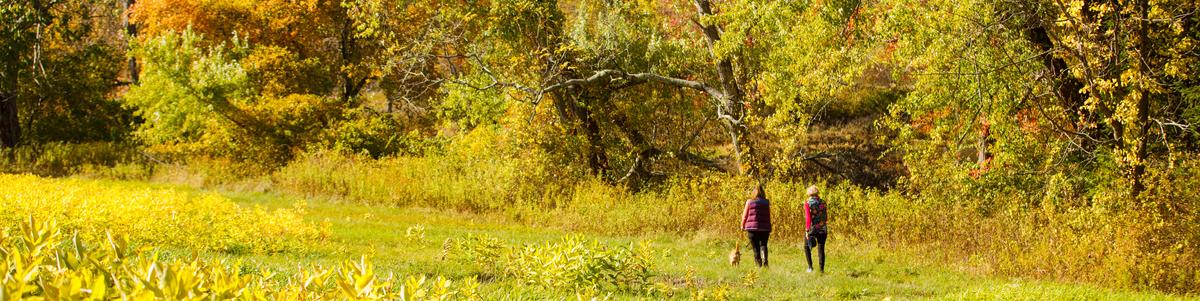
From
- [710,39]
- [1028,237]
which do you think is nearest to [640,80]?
Result: [710,39]

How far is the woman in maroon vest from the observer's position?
13.5 m

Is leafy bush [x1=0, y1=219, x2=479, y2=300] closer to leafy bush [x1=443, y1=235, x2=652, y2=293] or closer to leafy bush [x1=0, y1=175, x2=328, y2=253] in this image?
leafy bush [x1=443, y1=235, x2=652, y2=293]

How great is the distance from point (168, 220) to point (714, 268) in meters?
7.12

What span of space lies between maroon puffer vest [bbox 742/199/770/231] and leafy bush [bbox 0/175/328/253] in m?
6.16

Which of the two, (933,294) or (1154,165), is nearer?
(933,294)

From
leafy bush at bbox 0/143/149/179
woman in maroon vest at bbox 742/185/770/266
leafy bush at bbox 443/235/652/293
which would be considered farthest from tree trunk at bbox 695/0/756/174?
leafy bush at bbox 0/143/149/179

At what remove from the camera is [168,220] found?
11156 mm

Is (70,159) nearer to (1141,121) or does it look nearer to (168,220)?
(168,220)

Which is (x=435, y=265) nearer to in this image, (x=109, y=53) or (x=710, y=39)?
(x=710, y=39)

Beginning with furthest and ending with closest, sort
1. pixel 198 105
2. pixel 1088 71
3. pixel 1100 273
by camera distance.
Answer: pixel 198 105 < pixel 1088 71 < pixel 1100 273

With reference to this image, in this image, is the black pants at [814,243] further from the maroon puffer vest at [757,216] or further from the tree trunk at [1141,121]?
the tree trunk at [1141,121]

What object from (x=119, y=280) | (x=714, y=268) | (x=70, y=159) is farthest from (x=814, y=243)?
(x=70, y=159)

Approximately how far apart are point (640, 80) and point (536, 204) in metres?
4.18

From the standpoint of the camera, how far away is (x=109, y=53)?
34.2 meters
